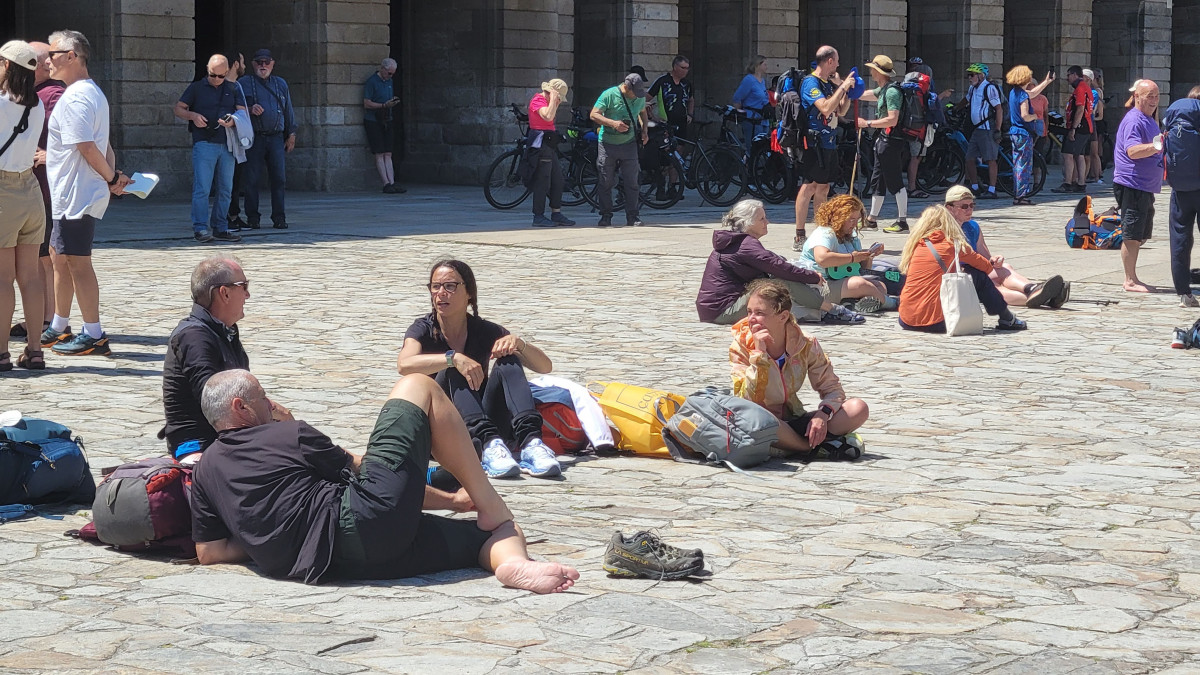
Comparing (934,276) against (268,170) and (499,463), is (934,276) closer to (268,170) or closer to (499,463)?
(499,463)

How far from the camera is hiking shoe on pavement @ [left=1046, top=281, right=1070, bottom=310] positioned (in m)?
12.5

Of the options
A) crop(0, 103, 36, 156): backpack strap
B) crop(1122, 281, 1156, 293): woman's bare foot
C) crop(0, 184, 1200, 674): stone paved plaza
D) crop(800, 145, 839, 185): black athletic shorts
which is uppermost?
crop(0, 103, 36, 156): backpack strap

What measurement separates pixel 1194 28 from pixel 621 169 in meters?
29.9

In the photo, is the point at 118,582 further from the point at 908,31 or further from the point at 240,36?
the point at 908,31

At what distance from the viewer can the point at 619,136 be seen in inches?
715

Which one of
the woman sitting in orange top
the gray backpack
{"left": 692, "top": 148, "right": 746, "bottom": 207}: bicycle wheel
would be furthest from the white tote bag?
{"left": 692, "top": 148, "right": 746, "bottom": 207}: bicycle wheel

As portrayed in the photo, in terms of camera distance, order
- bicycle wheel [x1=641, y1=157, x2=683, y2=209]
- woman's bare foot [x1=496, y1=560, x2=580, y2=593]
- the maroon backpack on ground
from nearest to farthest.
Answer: woman's bare foot [x1=496, y1=560, x2=580, y2=593] < the maroon backpack on ground < bicycle wheel [x1=641, y1=157, x2=683, y2=209]

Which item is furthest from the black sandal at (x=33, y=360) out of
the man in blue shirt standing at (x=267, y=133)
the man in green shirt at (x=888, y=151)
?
the man in green shirt at (x=888, y=151)

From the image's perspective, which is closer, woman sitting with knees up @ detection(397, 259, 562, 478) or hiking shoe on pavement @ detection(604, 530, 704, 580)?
hiking shoe on pavement @ detection(604, 530, 704, 580)

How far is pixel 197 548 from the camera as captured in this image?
564 centimetres

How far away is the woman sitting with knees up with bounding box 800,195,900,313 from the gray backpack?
15.5 feet

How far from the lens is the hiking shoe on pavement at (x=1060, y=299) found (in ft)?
40.9

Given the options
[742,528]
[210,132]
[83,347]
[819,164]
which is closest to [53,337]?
[83,347]

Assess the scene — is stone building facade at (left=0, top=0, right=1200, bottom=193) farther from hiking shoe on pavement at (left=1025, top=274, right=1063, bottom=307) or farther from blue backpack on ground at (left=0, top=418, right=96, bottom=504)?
blue backpack on ground at (left=0, top=418, right=96, bottom=504)
